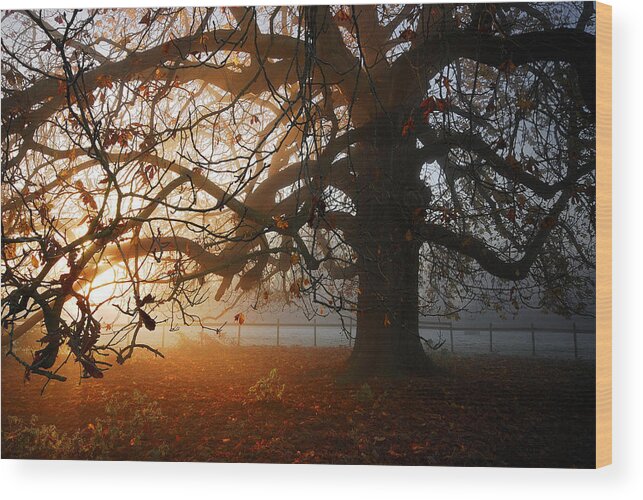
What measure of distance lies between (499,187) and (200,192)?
151 centimetres

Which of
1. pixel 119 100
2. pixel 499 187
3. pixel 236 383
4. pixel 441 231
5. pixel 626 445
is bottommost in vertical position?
pixel 626 445

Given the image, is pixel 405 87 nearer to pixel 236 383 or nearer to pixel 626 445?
pixel 236 383

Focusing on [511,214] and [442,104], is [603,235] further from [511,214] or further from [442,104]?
[442,104]

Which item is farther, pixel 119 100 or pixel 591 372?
pixel 119 100

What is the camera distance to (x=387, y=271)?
10.6ft

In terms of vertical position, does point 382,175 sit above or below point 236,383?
above

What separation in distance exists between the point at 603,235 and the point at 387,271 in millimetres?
1058

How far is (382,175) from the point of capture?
326 centimetres

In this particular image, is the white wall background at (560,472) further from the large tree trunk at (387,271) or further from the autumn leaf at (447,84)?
the autumn leaf at (447,84)

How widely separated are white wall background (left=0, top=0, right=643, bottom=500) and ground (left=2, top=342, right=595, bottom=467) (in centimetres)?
7

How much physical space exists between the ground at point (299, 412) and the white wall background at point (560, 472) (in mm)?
67

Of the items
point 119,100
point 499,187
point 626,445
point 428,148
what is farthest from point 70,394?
point 626,445

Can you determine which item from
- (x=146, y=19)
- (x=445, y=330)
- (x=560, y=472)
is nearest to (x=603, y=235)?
(x=445, y=330)

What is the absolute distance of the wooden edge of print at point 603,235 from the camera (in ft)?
10.2
